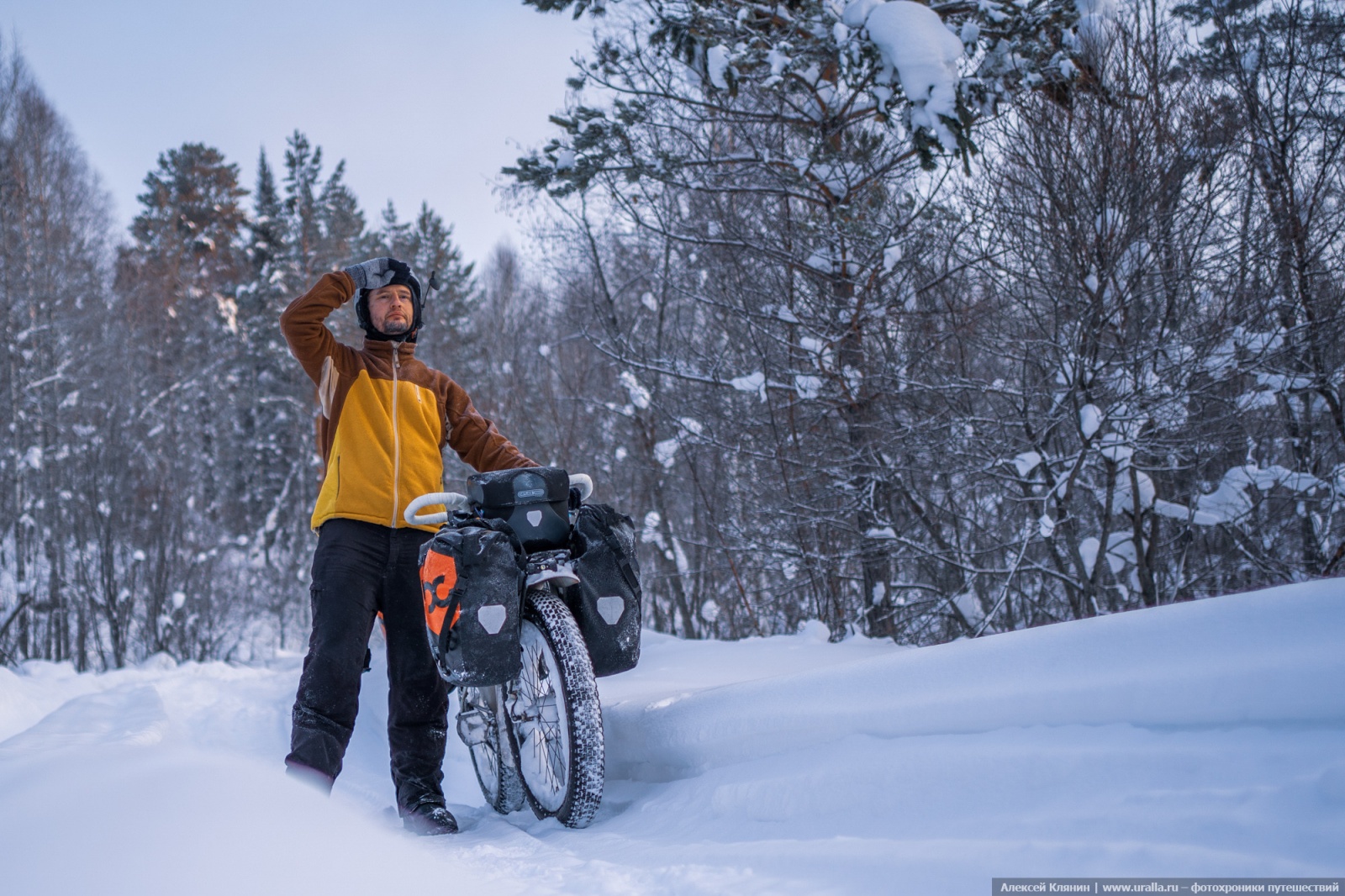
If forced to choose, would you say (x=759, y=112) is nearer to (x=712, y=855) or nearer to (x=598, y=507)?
(x=598, y=507)

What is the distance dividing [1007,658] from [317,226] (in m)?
25.4

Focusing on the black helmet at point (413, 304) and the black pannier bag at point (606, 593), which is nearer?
the black pannier bag at point (606, 593)

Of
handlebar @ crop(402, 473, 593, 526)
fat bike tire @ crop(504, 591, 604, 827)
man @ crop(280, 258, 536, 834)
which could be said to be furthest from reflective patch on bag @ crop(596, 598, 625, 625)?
man @ crop(280, 258, 536, 834)

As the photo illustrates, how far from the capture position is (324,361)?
2975mm

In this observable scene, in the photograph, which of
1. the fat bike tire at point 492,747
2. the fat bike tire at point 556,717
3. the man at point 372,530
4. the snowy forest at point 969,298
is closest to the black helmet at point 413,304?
the man at point 372,530

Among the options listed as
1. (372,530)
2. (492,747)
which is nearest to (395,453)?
(372,530)

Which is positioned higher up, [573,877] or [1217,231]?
[1217,231]

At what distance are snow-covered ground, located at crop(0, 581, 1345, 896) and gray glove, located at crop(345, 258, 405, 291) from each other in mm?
1758

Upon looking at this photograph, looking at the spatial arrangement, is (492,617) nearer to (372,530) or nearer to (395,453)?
(372,530)

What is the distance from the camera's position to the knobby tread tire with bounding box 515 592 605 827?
2.26 metres

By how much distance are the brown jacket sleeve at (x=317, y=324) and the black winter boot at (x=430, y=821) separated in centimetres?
148

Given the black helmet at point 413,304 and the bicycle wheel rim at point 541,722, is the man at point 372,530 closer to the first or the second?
the black helmet at point 413,304

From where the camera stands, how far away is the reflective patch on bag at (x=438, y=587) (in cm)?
243

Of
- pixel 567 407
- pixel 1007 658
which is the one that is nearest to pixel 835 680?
pixel 1007 658
